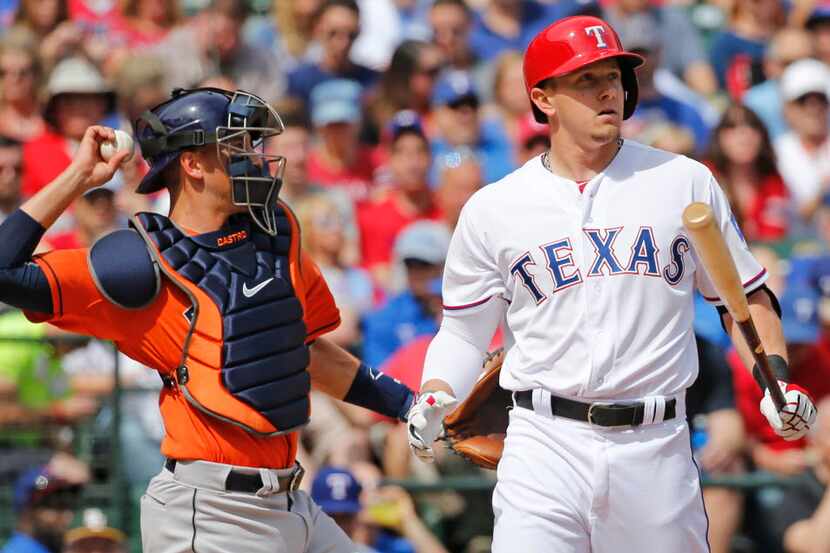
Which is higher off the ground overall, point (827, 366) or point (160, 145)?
point (160, 145)

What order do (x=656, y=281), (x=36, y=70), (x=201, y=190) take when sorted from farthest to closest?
(x=36, y=70)
(x=201, y=190)
(x=656, y=281)

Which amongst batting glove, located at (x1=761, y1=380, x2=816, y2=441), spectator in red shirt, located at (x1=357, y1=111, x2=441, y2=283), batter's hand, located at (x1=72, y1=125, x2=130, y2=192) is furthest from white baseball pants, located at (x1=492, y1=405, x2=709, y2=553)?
spectator in red shirt, located at (x1=357, y1=111, x2=441, y2=283)

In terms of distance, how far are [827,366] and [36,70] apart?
4.91m

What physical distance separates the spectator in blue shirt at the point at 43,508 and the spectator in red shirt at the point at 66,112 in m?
2.50

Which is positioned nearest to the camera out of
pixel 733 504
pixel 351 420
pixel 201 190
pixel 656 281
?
pixel 656 281

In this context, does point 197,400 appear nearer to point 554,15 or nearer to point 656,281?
point 656,281

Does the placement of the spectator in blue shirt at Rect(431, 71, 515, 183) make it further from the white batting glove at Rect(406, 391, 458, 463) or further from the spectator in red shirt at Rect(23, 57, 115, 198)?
the white batting glove at Rect(406, 391, 458, 463)

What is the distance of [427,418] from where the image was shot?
14.7 ft

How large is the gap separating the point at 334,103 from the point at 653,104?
6.76 feet

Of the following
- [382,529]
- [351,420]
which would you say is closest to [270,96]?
[351,420]

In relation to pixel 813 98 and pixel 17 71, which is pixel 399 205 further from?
pixel 813 98

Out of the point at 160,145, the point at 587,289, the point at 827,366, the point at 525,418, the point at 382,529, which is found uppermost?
the point at 160,145

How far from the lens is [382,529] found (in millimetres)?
6840

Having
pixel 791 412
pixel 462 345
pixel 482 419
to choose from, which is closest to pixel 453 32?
pixel 482 419
